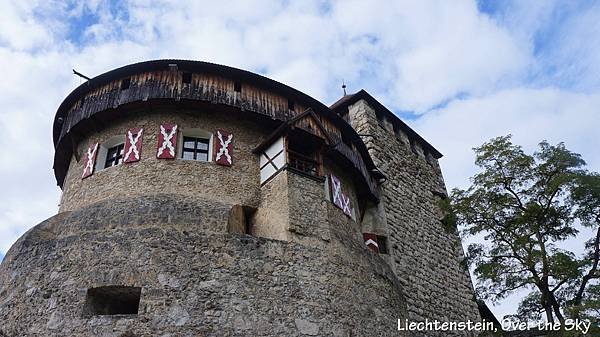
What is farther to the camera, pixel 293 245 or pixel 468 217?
pixel 468 217

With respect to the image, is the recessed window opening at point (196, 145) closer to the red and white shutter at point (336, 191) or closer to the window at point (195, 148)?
the window at point (195, 148)

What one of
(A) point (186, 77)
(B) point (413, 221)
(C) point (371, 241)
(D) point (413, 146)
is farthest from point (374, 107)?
(A) point (186, 77)

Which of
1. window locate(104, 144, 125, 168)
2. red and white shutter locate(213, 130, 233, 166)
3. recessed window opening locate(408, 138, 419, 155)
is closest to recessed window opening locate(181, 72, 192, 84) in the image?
red and white shutter locate(213, 130, 233, 166)

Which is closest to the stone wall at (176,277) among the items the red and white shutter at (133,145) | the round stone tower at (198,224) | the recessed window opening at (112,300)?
the round stone tower at (198,224)

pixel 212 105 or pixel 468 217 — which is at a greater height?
pixel 212 105

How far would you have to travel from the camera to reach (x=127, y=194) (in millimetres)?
10516

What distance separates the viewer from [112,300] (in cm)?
883

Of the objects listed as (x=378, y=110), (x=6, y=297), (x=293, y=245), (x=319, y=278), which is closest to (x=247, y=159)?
(x=293, y=245)

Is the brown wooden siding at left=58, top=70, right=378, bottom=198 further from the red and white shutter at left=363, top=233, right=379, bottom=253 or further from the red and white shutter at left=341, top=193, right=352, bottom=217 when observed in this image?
the red and white shutter at left=363, top=233, right=379, bottom=253

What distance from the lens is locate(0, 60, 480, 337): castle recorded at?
849 centimetres

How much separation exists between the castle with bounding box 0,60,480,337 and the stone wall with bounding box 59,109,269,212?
0.03 m

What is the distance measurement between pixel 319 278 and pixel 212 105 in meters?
5.09

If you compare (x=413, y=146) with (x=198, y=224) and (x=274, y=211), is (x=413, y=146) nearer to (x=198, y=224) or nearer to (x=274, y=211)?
(x=274, y=211)

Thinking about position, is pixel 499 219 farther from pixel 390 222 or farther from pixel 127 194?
pixel 127 194
